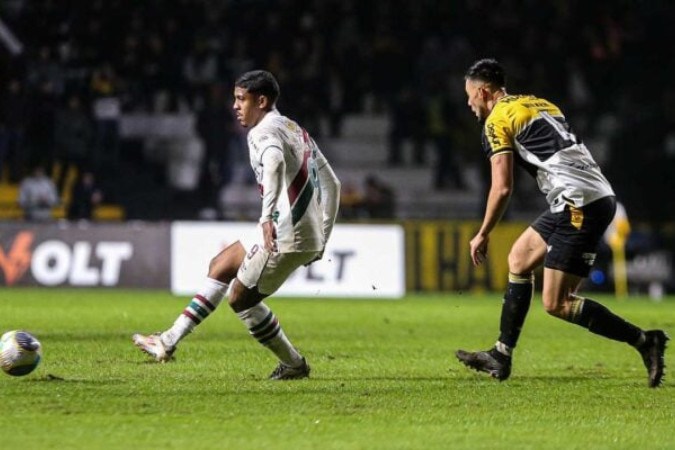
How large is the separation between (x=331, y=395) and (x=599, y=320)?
192 centimetres

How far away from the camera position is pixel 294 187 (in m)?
8.66

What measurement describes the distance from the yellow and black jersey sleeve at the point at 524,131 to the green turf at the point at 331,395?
60.4 inches

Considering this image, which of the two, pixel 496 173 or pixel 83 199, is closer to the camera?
pixel 496 173

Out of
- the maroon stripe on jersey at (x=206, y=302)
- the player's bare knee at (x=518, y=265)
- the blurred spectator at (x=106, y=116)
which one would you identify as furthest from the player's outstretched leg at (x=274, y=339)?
the blurred spectator at (x=106, y=116)

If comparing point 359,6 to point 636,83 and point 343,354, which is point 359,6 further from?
point 343,354

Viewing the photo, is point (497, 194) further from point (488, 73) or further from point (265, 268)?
point (265, 268)

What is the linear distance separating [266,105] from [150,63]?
58.9 feet

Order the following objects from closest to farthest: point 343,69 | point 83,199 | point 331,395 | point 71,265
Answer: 1. point 331,395
2. point 71,265
3. point 83,199
4. point 343,69

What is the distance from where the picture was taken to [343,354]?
1102 cm

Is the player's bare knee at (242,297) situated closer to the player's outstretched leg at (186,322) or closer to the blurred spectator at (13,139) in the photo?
the player's outstretched leg at (186,322)

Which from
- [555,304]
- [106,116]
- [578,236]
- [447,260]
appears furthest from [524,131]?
[106,116]

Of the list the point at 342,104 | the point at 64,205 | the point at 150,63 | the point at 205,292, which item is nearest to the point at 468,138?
the point at 342,104

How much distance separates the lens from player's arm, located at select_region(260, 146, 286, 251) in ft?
27.0

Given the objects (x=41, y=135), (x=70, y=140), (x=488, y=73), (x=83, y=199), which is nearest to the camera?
(x=488, y=73)
